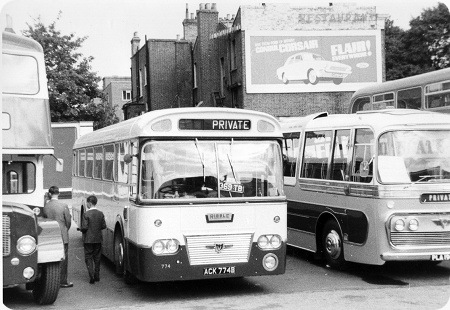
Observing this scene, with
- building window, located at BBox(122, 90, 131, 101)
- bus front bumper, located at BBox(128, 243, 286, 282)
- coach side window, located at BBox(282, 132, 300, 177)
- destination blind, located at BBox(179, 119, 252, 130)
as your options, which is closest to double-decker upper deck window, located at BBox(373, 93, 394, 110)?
coach side window, located at BBox(282, 132, 300, 177)

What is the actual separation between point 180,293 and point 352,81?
2169 cm

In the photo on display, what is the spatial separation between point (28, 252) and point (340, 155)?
19.3 feet

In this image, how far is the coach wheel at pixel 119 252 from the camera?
453 inches

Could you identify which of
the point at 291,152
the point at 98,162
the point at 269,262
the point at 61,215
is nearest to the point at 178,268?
the point at 269,262

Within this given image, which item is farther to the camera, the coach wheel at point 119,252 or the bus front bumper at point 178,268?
the coach wheel at point 119,252

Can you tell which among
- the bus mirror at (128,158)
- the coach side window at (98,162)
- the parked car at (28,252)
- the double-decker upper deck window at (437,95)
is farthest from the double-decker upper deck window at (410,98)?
the parked car at (28,252)

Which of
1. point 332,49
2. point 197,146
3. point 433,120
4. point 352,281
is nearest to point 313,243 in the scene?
point 352,281

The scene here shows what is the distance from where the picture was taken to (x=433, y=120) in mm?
11773

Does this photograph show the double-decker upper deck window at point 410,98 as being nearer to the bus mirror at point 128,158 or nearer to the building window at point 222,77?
the bus mirror at point 128,158

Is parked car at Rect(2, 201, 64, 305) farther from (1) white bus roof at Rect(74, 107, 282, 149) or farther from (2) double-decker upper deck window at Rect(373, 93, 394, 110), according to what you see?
(2) double-decker upper deck window at Rect(373, 93, 394, 110)

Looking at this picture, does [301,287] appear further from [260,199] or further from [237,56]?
[237,56]

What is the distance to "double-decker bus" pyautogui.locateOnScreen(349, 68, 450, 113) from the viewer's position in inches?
535

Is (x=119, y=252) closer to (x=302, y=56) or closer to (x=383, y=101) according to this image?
(x=383, y=101)

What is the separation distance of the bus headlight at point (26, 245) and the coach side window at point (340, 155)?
5.62m
